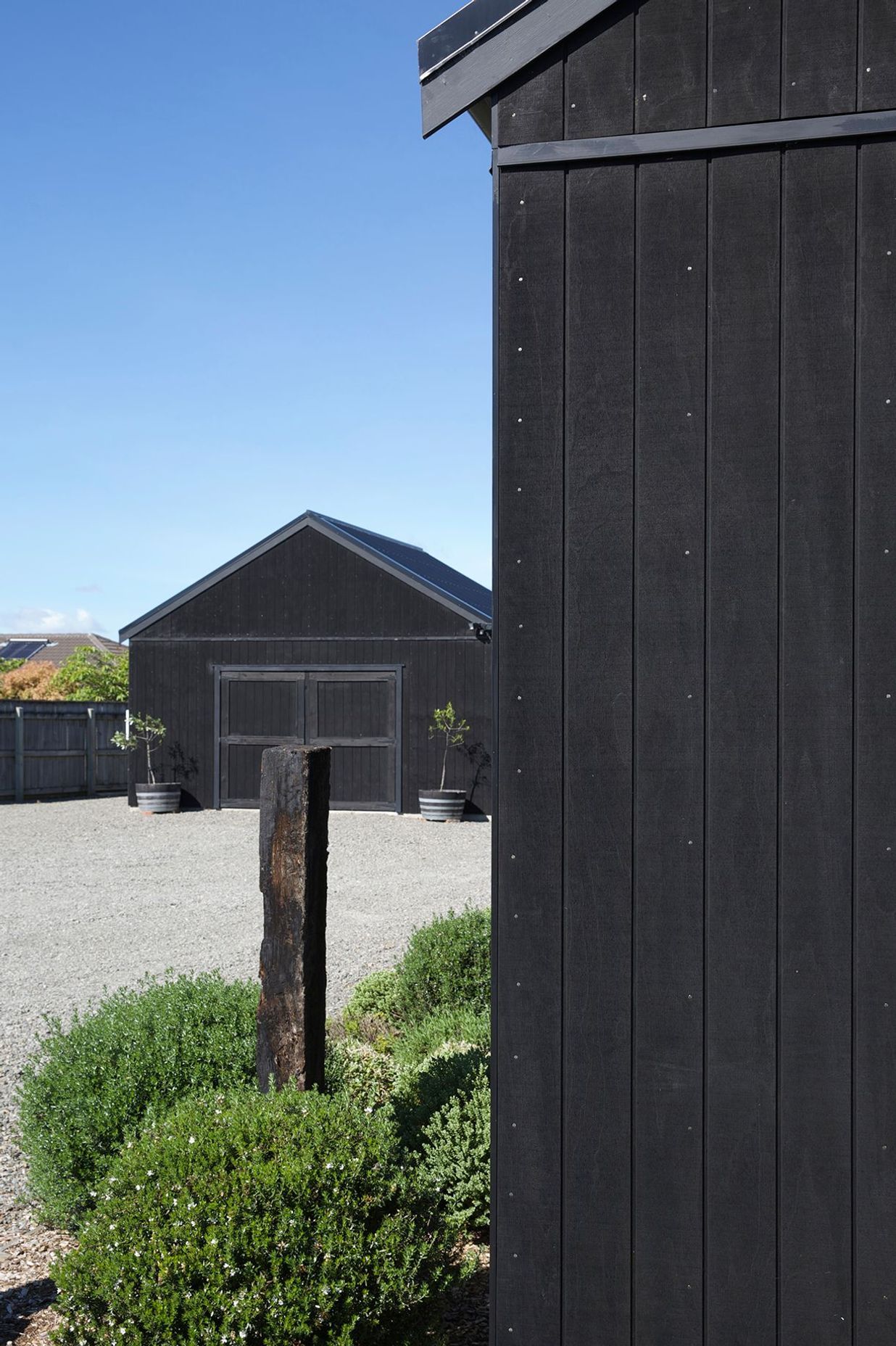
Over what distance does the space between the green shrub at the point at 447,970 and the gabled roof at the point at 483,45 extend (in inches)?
147

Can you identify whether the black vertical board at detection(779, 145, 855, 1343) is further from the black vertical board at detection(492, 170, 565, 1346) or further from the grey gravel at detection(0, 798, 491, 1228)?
the grey gravel at detection(0, 798, 491, 1228)

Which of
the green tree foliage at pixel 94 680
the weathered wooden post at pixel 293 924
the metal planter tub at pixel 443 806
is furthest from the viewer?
the green tree foliage at pixel 94 680

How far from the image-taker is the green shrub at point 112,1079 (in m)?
3.46

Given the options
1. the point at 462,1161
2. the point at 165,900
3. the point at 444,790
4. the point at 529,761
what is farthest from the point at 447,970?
the point at 444,790

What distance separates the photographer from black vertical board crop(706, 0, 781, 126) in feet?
7.93

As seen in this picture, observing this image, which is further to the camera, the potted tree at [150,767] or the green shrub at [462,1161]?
the potted tree at [150,767]

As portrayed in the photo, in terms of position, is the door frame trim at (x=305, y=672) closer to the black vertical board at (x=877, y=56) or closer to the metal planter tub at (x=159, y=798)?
the metal planter tub at (x=159, y=798)

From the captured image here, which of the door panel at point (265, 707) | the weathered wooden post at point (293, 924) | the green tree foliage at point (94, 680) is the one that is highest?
the green tree foliage at point (94, 680)

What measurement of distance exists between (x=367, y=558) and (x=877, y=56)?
16577mm

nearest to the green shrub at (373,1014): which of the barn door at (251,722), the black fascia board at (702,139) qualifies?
the black fascia board at (702,139)

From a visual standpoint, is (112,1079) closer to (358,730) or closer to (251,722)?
(358,730)

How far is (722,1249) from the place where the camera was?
2.35 meters

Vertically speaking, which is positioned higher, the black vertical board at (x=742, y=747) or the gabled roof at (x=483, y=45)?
the gabled roof at (x=483, y=45)

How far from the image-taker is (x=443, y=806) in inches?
697
